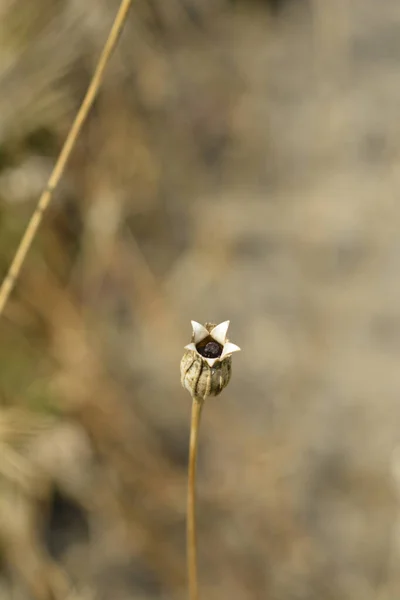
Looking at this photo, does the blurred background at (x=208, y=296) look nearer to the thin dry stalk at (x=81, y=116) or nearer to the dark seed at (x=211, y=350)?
the thin dry stalk at (x=81, y=116)

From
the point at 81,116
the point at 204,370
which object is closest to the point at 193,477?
the point at 204,370

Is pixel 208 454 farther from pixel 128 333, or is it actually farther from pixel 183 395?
pixel 128 333

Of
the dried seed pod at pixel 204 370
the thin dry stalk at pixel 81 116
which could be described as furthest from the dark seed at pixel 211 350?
the thin dry stalk at pixel 81 116

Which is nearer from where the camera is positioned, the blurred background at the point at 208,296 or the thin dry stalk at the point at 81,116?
the thin dry stalk at the point at 81,116

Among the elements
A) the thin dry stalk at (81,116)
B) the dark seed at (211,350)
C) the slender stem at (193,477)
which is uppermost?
the thin dry stalk at (81,116)

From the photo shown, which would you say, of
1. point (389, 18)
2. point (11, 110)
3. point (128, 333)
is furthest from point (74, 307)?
point (389, 18)

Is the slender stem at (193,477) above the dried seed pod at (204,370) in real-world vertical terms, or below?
below

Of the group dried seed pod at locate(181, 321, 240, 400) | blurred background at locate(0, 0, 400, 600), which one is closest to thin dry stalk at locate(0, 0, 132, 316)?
dried seed pod at locate(181, 321, 240, 400)

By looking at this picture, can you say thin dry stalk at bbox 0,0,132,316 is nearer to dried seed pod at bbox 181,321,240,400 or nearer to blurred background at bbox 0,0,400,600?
dried seed pod at bbox 181,321,240,400

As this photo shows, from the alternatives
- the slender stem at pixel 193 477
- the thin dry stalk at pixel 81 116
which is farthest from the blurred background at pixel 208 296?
the slender stem at pixel 193 477
